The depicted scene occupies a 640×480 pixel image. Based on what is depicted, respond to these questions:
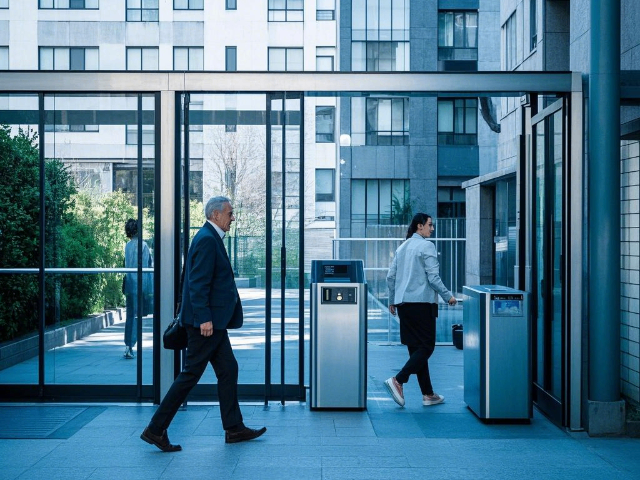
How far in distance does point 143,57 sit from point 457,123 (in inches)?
518

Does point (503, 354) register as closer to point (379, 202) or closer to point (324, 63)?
point (324, 63)

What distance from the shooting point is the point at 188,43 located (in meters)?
24.7

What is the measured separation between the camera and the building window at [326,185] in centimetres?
3164

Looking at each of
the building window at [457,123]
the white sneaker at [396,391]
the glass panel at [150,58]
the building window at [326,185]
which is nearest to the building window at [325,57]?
the building window at [326,185]

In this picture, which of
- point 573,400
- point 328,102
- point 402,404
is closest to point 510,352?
point 573,400

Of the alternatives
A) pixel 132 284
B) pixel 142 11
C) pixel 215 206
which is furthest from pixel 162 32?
pixel 215 206

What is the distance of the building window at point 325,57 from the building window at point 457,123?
19.2ft

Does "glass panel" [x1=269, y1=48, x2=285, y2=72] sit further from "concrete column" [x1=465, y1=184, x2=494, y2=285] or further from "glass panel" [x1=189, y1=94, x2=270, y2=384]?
"glass panel" [x1=189, y1=94, x2=270, y2=384]

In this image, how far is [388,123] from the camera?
3300 cm

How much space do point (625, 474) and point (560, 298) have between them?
196 cm

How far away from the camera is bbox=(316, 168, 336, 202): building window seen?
31.6 meters

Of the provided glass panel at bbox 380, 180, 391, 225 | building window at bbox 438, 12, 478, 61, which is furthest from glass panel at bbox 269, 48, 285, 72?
building window at bbox 438, 12, 478, 61

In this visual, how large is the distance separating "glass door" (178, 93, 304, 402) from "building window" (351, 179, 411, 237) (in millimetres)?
22938

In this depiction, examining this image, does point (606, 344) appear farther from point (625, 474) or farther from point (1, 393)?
point (1, 393)
